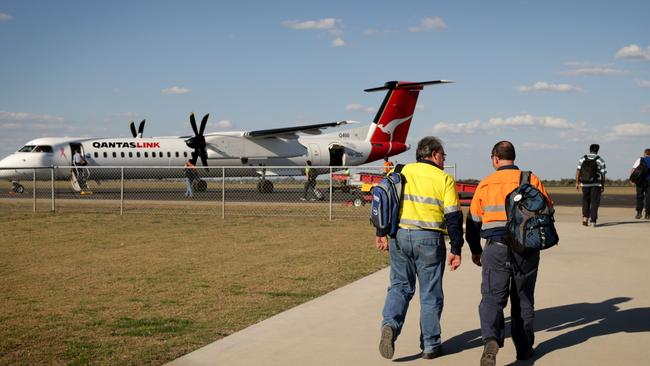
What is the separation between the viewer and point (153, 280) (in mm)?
9016

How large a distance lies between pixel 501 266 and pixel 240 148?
3178cm

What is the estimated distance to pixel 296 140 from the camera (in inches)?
1474

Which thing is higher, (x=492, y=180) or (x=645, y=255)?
(x=492, y=180)

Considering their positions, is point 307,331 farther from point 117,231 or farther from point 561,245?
point 117,231

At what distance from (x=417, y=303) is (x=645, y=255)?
5.57 metres

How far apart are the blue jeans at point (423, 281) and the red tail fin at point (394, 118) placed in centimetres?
3139

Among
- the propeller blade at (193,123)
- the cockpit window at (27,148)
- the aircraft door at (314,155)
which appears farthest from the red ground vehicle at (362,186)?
the cockpit window at (27,148)

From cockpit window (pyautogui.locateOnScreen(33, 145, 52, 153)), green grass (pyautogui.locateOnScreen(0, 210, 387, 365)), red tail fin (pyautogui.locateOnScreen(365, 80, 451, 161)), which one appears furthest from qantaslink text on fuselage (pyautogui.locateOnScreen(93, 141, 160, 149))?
green grass (pyautogui.locateOnScreen(0, 210, 387, 365))

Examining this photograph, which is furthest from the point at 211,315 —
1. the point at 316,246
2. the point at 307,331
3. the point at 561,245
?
the point at 561,245

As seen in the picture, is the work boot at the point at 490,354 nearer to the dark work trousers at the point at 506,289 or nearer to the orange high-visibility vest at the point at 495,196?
the dark work trousers at the point at 506,289

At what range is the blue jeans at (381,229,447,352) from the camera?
17.1 ft

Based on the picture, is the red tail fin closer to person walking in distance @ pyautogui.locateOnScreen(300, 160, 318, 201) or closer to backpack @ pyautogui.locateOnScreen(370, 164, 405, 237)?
person walking in distance @ pyautogui.locateOnScreen(300, 160, 318, 201)

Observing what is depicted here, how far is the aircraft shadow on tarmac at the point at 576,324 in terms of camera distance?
5.56 meters

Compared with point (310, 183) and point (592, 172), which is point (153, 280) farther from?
point (310, 183)
